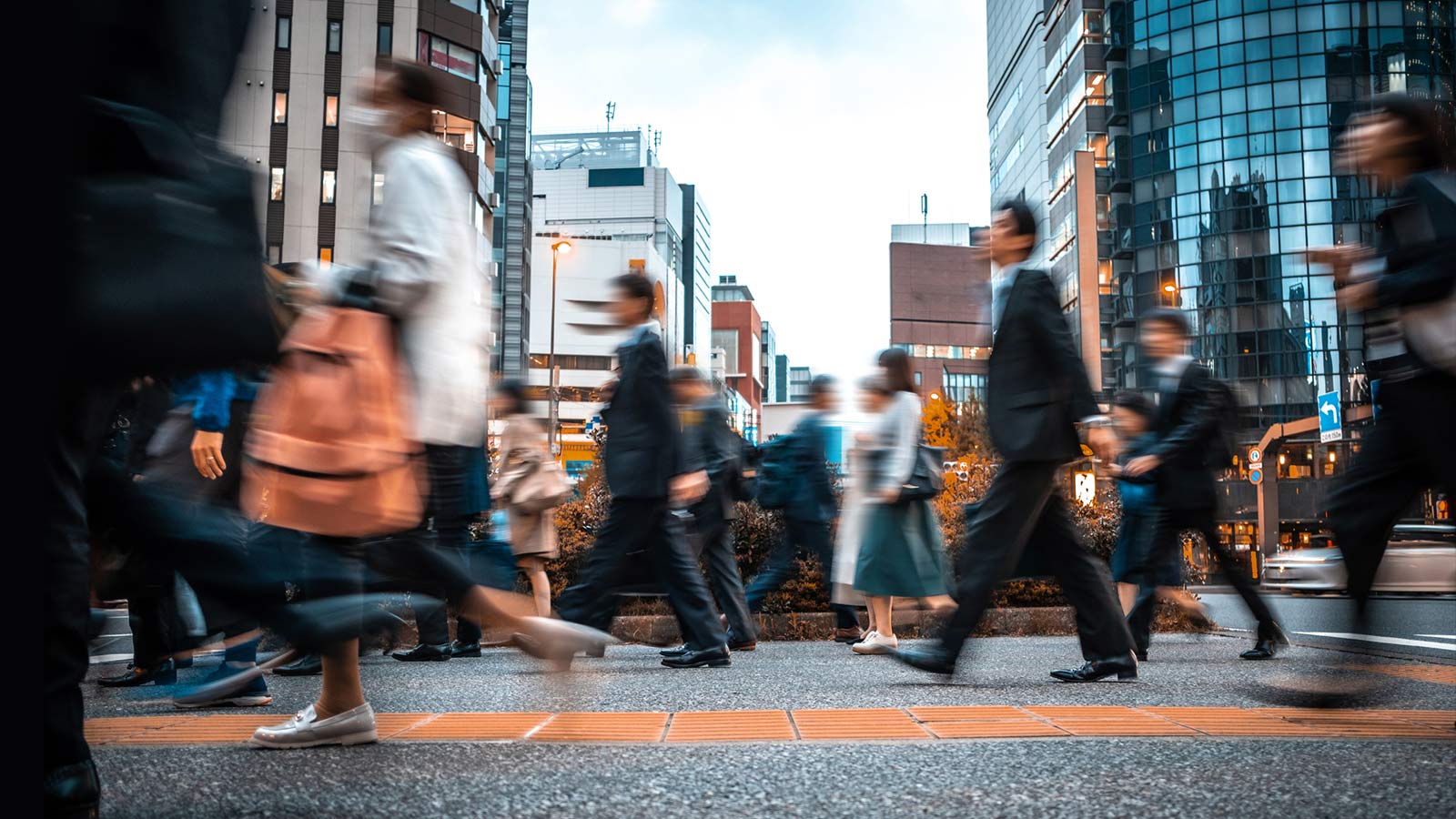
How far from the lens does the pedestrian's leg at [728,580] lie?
24.4 ft

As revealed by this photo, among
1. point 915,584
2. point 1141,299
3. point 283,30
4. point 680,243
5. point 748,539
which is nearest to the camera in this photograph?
point 915,584

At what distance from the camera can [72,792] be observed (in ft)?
6.44

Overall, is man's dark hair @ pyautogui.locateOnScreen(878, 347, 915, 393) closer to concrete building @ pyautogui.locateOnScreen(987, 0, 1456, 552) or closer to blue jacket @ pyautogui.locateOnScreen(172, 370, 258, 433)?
blue jacket @ pyautogui.locateOnScreen(172, 370, 258, 433)

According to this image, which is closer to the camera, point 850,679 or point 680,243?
point 850,679

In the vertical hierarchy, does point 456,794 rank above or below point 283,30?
below

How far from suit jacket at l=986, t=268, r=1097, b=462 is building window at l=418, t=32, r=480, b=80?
45312mm

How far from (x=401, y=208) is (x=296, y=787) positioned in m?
1.54

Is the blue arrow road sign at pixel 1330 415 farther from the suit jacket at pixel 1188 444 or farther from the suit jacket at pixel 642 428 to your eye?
the suit jacket at pixel 642 428

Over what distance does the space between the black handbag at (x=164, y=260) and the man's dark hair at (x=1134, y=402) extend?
6.21 m

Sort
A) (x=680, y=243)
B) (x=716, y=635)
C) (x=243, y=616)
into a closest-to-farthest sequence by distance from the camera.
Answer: (x=243, y=616)
(x=716, y=635)
(x=680, y=243)

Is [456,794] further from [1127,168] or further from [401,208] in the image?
[1127,168]

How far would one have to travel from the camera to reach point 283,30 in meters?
44.7

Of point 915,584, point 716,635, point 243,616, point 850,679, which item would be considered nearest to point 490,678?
point 716,635

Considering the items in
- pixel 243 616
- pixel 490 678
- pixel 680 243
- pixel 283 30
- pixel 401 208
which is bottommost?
pixel 490 678
